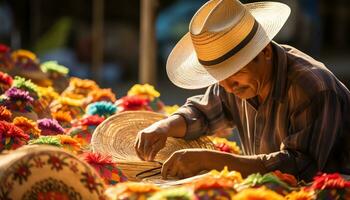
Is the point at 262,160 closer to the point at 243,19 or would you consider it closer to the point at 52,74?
the point at 243,19

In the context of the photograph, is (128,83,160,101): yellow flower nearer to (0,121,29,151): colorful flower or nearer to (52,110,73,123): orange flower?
(52,110,73,123): orange flower

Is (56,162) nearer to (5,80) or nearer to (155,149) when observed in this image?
(155,149)

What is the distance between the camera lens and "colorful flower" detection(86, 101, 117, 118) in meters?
4.12

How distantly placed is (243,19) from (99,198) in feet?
3.09

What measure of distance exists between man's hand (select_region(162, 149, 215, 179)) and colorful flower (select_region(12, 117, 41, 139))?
2.06 feet

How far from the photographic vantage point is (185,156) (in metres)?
3.10

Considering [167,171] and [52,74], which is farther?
[52,74]

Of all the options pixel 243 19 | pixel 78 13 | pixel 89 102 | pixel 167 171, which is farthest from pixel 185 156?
pixel 78 13

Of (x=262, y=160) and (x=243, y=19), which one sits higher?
(x=243, y=19)

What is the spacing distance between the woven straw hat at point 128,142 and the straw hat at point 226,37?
0.30m

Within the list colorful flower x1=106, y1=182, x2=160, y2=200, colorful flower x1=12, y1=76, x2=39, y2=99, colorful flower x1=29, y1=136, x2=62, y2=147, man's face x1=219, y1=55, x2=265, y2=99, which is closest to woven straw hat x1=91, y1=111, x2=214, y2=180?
colorful flower x1=29, y1=136, x2=62, y2=147

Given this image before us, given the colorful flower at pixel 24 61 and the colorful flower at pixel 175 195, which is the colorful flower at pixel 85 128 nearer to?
the colorful flower at pixel 24 61

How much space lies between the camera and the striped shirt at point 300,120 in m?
3.10

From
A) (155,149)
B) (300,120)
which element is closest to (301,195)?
(300,120)
